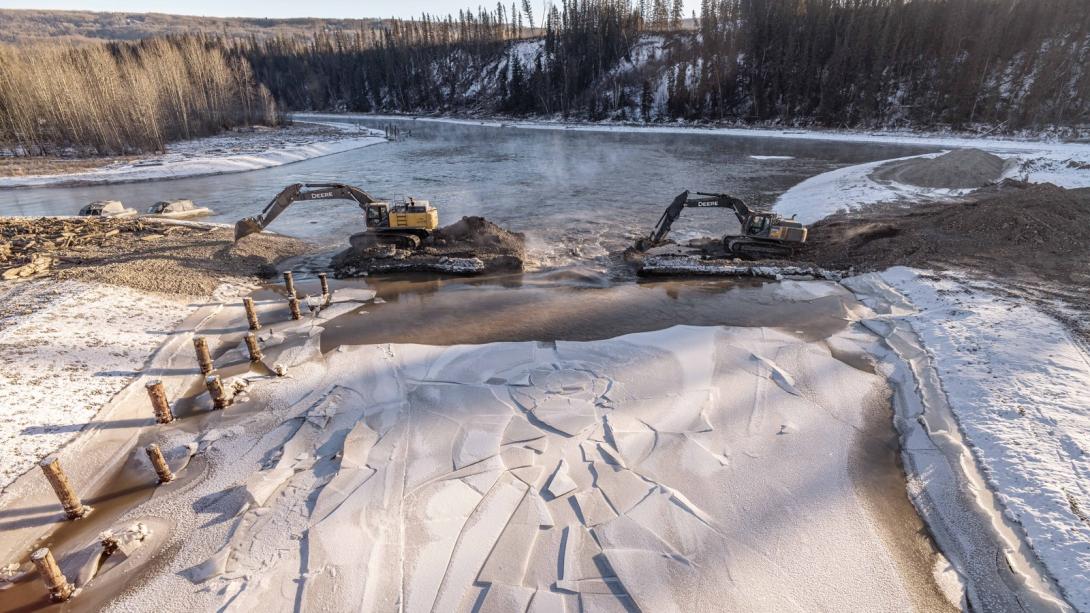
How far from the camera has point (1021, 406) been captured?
31.7ft

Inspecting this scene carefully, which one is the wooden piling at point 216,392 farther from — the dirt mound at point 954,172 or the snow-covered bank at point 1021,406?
the dirt mound at point 954,172

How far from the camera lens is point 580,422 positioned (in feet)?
31.8

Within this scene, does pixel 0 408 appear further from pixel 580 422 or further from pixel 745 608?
pixel 745 608

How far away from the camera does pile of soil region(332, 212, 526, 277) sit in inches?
750

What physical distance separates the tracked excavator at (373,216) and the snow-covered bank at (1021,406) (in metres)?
16.7

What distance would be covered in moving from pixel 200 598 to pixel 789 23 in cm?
8215

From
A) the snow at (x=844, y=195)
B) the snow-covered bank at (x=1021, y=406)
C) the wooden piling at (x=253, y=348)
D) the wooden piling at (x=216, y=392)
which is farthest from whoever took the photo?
the snow at (x=844, y=195)

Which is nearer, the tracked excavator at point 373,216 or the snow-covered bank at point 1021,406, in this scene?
the snow-covered bank at point 1021,406

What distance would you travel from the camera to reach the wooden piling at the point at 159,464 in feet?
27.9

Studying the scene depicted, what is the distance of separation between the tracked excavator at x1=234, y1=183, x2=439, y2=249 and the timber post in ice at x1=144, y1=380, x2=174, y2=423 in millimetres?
11006


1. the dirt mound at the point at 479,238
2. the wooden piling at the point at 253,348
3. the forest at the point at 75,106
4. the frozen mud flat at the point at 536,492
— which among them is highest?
the forest at the point at 75,106

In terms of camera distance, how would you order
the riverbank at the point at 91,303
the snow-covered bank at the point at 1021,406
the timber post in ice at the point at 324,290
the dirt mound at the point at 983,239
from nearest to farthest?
the snow-covered bank at the point at 1021,406 < the riverbank at the point at 91,303 < the timber post in ice at the point at 324,290 < the dirt mound at the point at 983,239

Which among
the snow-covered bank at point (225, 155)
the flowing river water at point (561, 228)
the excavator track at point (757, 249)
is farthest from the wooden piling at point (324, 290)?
the snow-covered bank at point (225, 155)

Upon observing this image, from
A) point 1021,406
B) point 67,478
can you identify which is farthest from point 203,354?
point 1021,406
